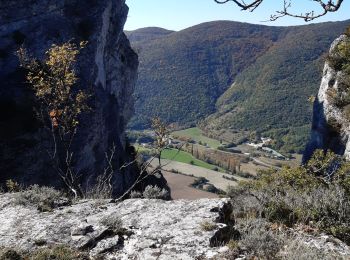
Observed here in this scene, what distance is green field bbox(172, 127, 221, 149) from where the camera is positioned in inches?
6088

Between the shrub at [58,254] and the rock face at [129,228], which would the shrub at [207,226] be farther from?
the shrub at [58,254]

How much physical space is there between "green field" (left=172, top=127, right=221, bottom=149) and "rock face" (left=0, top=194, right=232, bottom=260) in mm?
139578

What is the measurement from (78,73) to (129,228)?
27.5 metres

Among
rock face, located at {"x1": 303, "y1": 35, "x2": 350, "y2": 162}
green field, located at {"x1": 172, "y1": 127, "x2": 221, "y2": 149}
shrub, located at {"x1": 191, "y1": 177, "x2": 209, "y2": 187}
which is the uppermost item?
rock face, located at {"x1": 303, "y1": 35, "x2": 350, "y2": 162}

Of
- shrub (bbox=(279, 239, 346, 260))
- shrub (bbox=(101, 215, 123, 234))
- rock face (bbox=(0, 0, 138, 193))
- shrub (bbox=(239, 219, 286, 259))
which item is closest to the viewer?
shrub (bbox=(279, 239, 346, 260))

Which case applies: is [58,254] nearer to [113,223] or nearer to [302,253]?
[113,223]

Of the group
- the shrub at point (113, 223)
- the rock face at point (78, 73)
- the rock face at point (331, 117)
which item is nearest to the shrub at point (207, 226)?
the shrub at point (113, 223)

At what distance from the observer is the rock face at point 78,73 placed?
26344mm

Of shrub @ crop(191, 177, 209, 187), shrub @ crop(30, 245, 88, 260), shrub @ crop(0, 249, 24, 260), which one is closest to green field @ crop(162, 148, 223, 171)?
shrub @ crop(191, 177, 209, 187)

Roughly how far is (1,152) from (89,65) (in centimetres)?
1233

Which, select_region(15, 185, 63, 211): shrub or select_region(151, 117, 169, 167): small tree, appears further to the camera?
select_region(151, 117, 169, 167): small tree

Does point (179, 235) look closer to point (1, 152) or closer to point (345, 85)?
point (1, 152)

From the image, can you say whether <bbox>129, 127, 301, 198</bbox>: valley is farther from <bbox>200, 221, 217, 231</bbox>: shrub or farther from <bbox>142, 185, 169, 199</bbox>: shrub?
<bbox>200, 221, 217, 231</bbox>: shrub

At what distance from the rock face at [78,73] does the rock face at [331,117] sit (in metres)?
18.0
